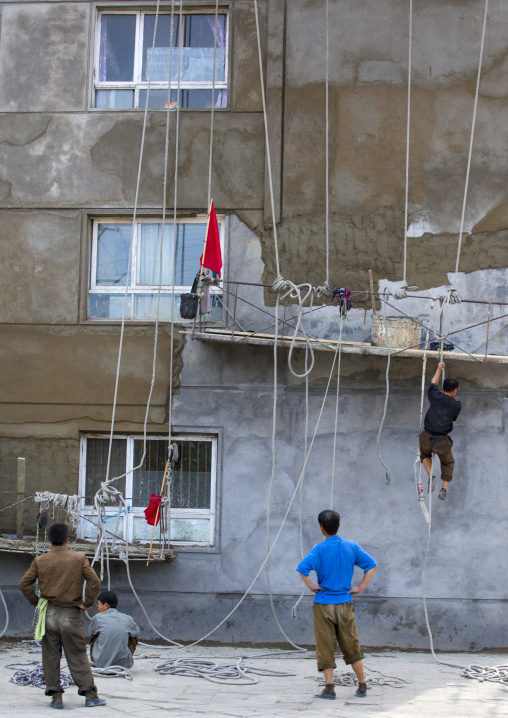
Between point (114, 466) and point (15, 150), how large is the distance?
14.3 feet

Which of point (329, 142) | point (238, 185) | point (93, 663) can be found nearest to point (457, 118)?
point (329, 142)

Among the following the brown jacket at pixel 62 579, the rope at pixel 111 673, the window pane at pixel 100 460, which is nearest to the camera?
the brown jacket at pixel 62 579

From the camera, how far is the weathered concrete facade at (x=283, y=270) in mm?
10062

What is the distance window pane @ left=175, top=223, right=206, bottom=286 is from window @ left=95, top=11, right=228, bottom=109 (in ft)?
5.70

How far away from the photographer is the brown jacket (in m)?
6.74

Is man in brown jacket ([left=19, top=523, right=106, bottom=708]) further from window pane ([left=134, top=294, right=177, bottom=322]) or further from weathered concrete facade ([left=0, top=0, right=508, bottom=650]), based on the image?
window pane ([left=134, top=294, right=177, bottom=322])

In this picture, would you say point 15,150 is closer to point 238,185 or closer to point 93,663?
point 238,185

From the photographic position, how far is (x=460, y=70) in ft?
34.3

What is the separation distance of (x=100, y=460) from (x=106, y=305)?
6.65ft

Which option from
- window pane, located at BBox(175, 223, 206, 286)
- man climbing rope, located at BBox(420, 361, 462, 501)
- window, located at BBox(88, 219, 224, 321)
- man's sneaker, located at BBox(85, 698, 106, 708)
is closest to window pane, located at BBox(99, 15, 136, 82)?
window, located at BBox(88, 219, 224, 321)

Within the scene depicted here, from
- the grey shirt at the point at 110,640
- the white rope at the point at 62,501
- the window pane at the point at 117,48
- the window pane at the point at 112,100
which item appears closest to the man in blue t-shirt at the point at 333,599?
the grey shirt at the point at 110,640

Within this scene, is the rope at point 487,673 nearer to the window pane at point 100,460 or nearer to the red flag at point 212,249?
the window pane at point 100,460

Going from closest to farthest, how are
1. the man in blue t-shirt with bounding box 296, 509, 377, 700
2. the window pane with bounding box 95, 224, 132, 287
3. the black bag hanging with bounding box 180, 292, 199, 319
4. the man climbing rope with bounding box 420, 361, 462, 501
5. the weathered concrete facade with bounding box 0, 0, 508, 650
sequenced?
the man in blue t-shirt with bounding box 296, 509, 377, 700
the man climbing rope with bounding box 420, 361, 462, 501
the black bag hanging with bounding box 180, 292, 199, 319
the weathered concrete facade with bounding box 0, 0, 508, 650
the window pane with bounding box 95, 224, 132, 287

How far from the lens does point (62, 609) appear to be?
22.2ft
